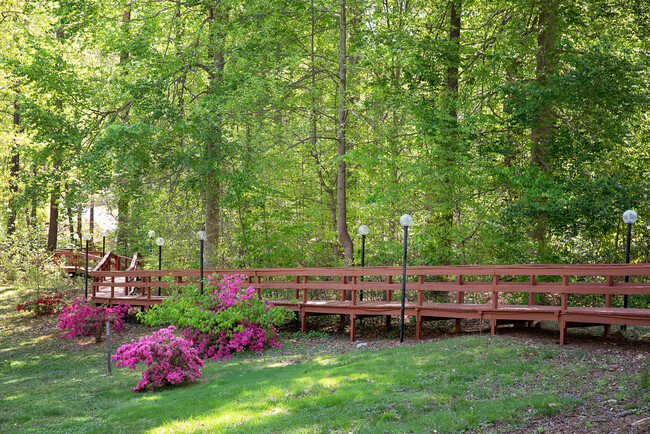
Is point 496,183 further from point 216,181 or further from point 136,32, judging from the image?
point 136,32

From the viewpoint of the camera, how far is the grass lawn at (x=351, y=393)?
5.78 metres

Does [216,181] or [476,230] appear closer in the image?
[476,230]

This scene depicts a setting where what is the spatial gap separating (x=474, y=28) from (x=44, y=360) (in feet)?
48.9

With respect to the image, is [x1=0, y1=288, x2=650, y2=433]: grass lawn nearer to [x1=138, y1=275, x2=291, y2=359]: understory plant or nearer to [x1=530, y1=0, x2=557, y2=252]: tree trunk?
[x1=138, y1=275, x2=291, y2=359]: understory plant

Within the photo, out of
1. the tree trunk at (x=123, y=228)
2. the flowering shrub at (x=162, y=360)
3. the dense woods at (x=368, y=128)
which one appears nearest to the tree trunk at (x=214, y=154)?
the dense woods at (x=368, y=128)

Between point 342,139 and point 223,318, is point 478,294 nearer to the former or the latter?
point 342,139

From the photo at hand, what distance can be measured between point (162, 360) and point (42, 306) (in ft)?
37.9

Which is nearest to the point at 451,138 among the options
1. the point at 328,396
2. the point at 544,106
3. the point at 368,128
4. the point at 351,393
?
the point at 544,106

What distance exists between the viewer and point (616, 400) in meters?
5.67

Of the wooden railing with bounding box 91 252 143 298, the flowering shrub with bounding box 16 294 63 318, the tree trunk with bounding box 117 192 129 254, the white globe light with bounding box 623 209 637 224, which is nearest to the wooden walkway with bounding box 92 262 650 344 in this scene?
the wooden railing with bounding box 91 252 143 298

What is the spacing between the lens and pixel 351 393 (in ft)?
22.1

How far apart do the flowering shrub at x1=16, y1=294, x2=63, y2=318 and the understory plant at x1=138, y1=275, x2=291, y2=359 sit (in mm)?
7586

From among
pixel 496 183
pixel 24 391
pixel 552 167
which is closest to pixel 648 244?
pixel 552 167

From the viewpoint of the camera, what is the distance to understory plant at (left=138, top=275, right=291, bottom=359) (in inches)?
454
